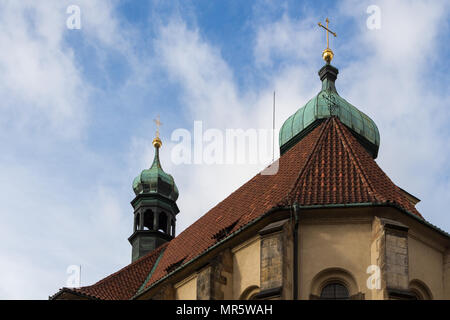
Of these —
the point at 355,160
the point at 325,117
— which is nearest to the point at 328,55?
the point at 325,117

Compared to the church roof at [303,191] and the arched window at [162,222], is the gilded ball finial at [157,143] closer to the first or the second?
the arched window at [162,222]

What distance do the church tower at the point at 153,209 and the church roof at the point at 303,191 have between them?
693 centimetres

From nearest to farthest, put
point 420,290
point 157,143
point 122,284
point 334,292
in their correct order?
1. point 334,292
2. point 420,290
3. point 122,284
4. point 157,143

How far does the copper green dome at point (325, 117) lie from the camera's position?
28.5 meters

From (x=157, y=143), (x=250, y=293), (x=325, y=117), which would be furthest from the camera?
(x=157, y=143)

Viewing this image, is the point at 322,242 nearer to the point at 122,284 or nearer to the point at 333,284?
the point at 333,284

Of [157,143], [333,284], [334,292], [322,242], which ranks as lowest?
[334,292]

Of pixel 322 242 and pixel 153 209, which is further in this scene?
pixel 153 209

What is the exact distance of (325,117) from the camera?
93.0 ft

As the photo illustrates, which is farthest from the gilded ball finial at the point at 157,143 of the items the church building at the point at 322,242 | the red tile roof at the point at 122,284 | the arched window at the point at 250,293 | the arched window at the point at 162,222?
the arched window at the point at 250,293

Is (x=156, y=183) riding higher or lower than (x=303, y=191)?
higher

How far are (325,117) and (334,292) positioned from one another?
32.1 feet

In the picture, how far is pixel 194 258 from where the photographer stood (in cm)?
2233
